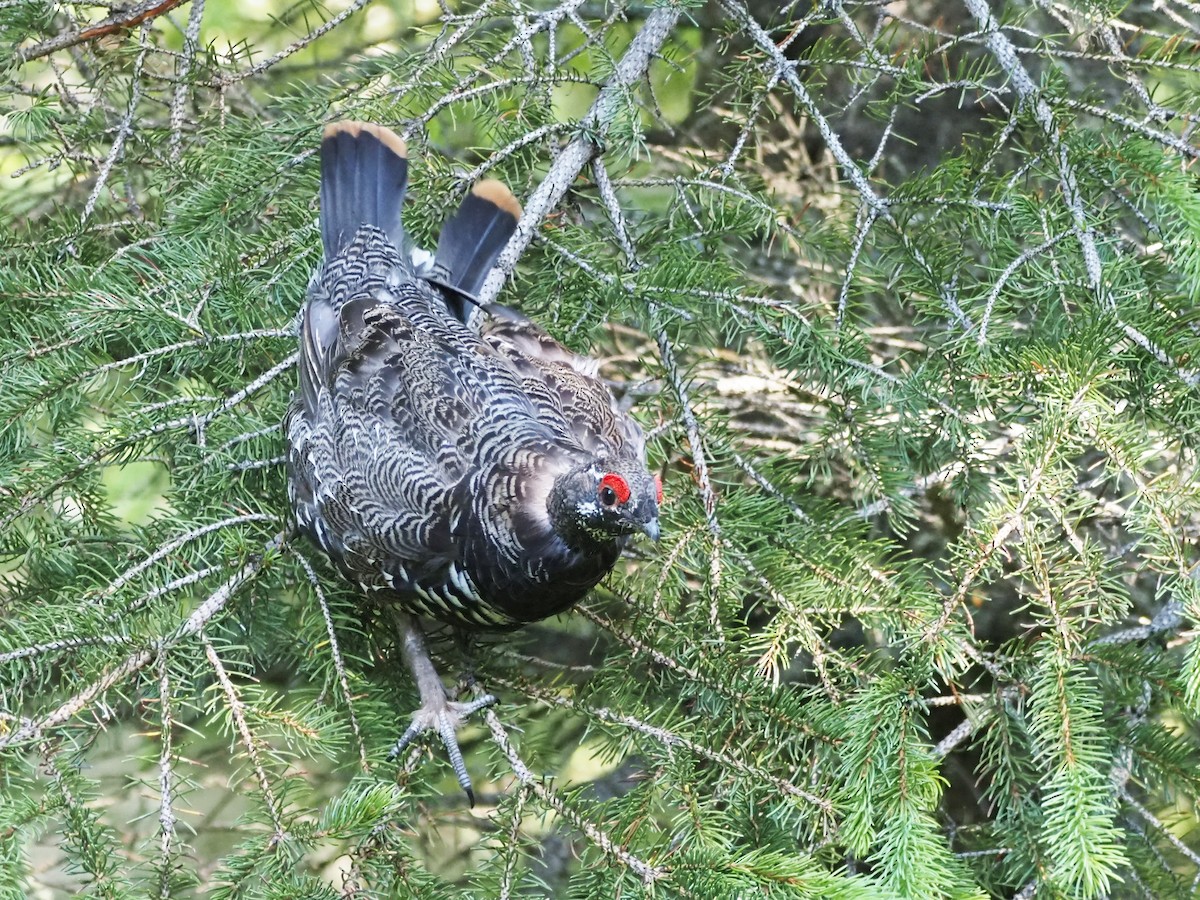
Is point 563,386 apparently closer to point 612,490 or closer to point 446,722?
point 612,490

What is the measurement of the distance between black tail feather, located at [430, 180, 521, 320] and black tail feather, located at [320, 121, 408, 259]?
0.81 ft

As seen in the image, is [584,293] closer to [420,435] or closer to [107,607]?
[420,435]

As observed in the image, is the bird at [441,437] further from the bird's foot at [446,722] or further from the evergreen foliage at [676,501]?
the evergreen foliage at [676,501]

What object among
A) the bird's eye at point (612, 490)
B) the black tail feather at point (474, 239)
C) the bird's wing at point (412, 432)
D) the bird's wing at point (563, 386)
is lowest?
the bird's wing at point (412, 432)

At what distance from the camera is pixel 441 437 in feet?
11.9

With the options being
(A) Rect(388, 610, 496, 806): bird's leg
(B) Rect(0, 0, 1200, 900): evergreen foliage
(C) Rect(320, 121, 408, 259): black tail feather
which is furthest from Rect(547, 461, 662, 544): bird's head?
(C) Rect(320, 121, 408, 259): black tail feather

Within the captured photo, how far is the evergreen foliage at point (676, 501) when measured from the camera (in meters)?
2.42

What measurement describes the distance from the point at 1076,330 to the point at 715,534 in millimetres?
1078

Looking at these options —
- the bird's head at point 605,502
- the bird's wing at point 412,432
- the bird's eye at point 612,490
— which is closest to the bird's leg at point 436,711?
the bird's wing at point 412,432

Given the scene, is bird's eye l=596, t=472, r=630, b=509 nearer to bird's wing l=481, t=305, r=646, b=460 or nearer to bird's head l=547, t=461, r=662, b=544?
bird's head l=547, t=461, r=662, b=544

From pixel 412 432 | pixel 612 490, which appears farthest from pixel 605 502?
pixel 412 432

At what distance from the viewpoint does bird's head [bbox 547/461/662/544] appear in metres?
3.01

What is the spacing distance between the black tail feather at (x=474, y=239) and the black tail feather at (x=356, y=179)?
25 cm

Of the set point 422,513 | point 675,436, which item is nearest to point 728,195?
point 675,436
